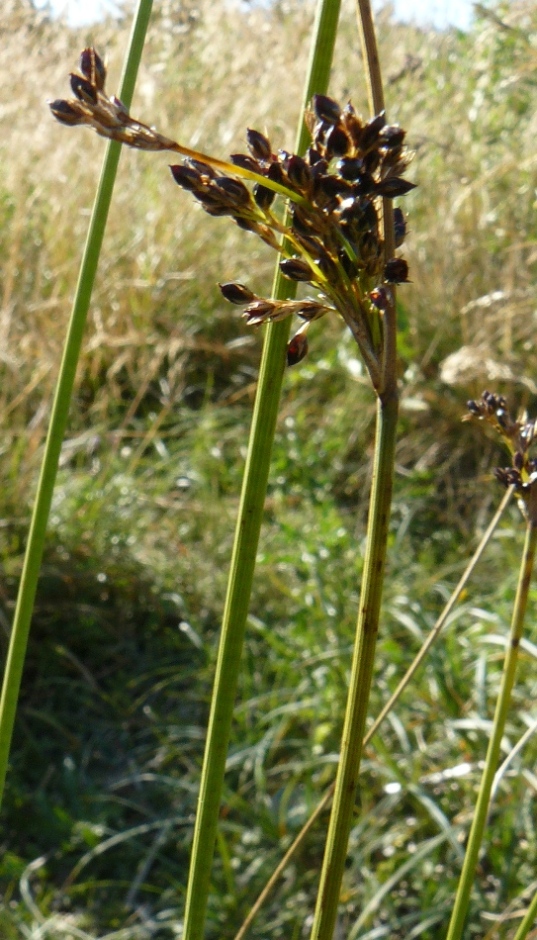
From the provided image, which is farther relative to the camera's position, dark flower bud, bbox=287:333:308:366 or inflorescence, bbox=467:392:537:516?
inflorescence, bbox=467:392:537:516

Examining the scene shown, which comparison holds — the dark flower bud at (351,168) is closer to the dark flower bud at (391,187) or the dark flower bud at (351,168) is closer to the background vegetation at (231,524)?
the dark flower bud at (391,187)

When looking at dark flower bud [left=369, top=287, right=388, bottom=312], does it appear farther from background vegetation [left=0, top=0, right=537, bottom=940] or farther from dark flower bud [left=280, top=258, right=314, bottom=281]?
background vegetation [left=0, top=0, right=537, bottom=940]

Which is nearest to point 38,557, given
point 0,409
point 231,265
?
point 0,409

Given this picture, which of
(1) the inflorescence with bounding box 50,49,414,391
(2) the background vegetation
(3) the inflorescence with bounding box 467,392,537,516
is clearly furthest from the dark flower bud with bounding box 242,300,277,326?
(2) the background vegetation

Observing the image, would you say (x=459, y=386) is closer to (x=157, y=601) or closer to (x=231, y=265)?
(x=231, y=265)

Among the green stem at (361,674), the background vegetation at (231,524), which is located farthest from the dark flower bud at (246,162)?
the background vegetation at (231,524)

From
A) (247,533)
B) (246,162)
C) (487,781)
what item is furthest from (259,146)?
(487,781)

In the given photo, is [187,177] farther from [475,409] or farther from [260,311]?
[475,409]
